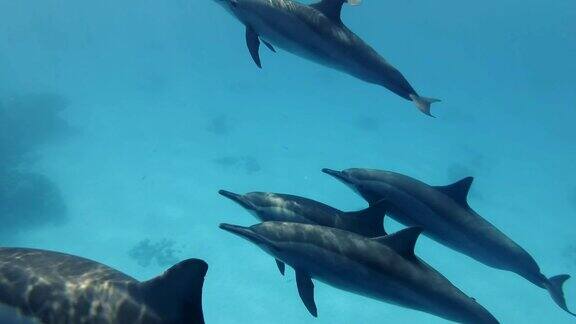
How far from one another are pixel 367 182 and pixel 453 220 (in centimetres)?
136

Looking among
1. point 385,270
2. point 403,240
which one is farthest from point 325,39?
point 385,270

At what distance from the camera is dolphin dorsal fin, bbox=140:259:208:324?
3.78 m

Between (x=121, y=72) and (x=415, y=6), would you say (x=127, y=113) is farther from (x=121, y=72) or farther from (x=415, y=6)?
(x=415, y=6)

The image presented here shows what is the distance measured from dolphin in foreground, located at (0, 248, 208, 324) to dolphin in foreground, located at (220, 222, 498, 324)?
2.20m

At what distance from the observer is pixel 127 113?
45469 mm

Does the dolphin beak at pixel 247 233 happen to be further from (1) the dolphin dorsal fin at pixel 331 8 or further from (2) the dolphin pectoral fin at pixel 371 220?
(1) the dolphin dorsal fin at pixel 331 8

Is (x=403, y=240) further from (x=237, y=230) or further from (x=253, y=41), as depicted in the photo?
(x=253, y=41)

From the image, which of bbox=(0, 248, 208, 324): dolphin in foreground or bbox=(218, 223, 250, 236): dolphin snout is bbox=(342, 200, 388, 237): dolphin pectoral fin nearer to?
bbox=(218, 223, 250, 236): dolphin snout

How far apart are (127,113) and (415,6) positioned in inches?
3767

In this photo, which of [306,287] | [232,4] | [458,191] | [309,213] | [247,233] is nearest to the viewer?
[247,233]

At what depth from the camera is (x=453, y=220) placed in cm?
682

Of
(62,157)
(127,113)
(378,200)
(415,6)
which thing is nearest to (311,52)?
(378,200)

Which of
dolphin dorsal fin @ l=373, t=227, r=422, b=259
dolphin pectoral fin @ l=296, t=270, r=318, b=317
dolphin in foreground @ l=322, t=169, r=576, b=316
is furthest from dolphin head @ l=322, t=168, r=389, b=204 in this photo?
dolphin pectoral fin @ l=296, t=270, r=318, b=317

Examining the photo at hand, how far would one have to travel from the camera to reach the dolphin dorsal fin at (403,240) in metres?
5.88
